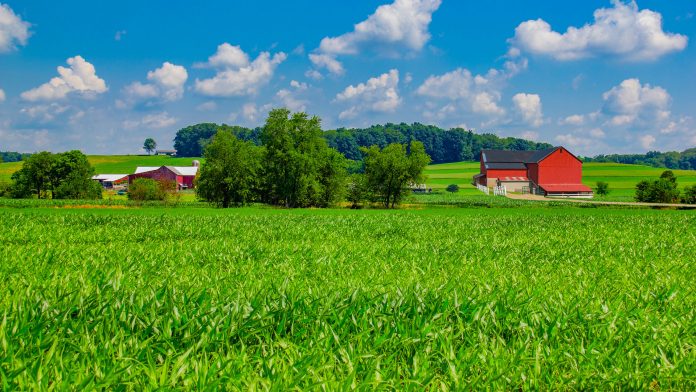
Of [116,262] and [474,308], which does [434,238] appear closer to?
[116,262]

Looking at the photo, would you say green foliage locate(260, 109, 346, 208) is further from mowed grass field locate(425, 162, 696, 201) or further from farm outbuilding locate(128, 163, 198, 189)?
farm outbuilding locate(128, 163, 198, 189)

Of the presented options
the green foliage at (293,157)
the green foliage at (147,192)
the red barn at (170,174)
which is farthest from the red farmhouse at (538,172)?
the red barn at (170,174)

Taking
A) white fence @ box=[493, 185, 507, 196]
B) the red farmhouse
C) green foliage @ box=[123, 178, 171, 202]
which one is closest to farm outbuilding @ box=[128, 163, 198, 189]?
green foliage @ box=[123, 178, 171, 202]

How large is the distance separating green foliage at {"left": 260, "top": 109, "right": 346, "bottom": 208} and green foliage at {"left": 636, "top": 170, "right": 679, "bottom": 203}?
168 ft

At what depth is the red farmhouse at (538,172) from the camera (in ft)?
388

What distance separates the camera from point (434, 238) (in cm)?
1727

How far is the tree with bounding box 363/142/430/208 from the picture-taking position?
247 ft

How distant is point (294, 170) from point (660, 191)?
56.4 metres

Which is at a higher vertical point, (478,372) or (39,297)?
(39,297)

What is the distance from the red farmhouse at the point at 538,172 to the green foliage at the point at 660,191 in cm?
3932

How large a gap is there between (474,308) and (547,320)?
0.78 metres

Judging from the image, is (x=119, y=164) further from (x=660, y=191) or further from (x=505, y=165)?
(x=660, y=191)

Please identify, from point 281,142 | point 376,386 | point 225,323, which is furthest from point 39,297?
point 281,142

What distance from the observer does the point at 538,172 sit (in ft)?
393
